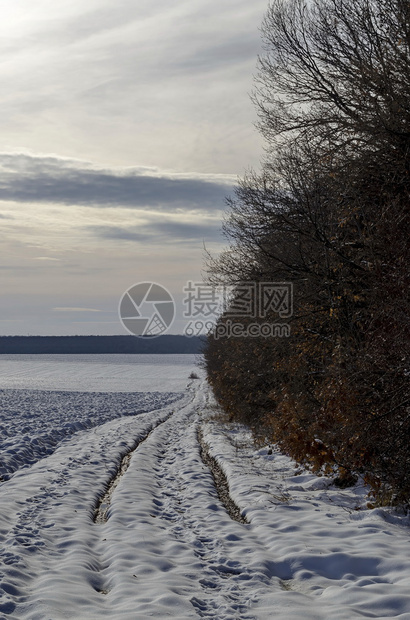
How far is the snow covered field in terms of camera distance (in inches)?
207

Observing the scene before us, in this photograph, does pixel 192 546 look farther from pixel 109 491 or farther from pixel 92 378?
pixel 92 378

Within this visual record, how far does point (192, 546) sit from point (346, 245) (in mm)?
6469

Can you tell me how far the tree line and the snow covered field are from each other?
1.13 metres

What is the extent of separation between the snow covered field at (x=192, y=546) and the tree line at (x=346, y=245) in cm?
113

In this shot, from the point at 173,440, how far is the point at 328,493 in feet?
29.7

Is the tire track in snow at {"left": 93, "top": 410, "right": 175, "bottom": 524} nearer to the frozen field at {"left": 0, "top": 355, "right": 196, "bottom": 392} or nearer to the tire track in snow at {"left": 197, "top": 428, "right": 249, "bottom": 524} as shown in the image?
the tire track in snow at {"left": 197, "top": 428, "right": 249, "bottom": 524}

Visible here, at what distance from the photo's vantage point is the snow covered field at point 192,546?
5266mm

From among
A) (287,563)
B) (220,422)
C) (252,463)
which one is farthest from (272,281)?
(220,422)

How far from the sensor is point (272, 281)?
1498 cm

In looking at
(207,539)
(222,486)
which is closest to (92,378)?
(222,486)

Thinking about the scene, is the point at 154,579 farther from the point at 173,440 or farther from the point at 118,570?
the point at 173,440

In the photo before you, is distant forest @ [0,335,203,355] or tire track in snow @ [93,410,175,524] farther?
distant forest @ [0,335,203,355]

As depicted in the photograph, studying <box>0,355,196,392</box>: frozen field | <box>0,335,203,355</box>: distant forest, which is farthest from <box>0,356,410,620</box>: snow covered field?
<box>0,335,203,355</box>: distant forest

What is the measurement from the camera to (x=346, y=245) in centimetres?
1109
